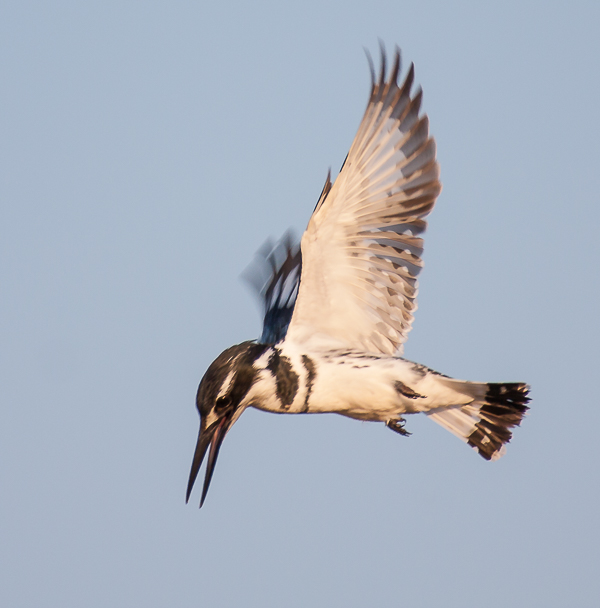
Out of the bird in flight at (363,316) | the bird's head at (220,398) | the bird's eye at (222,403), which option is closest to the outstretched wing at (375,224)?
the bird in flight at (363,316)

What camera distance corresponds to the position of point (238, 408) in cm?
675

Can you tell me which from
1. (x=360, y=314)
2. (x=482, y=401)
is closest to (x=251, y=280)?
(x=360, y=314)

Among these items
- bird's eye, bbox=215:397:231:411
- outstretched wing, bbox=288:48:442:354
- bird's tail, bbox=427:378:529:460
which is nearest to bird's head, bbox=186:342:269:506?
bird's eye, bbox=215:397:231:411

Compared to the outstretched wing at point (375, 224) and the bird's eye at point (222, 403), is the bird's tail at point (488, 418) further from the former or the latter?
the bird's eye at point (222, 403)

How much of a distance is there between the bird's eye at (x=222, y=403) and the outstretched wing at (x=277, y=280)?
1.70m

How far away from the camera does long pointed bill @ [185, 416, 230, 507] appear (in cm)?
668

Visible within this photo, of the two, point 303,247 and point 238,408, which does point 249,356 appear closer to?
point 238,408

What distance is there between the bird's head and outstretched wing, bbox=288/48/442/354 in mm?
806

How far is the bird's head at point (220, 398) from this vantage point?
656 centimetres

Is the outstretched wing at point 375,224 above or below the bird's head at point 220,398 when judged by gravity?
above

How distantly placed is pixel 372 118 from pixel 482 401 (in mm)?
2641

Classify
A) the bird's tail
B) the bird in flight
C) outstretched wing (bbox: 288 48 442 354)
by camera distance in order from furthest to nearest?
the bird's tail < outstretched wing (bbox: 288 48 442 354) < the bird in flight

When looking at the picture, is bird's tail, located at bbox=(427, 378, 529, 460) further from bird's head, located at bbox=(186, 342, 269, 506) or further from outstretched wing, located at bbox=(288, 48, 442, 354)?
bird's head, located at bbox=(186, 342, 269, 506)

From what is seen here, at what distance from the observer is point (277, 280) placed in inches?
371
